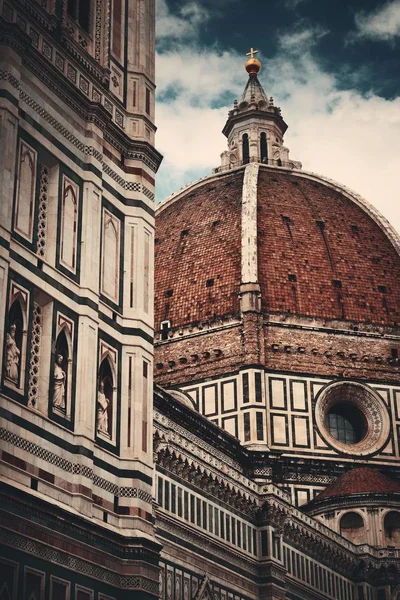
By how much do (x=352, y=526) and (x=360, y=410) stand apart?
8.79 metres

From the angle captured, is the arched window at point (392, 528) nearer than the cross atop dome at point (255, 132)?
Yes

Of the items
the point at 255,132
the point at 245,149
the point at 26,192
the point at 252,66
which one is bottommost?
the point at 26,192

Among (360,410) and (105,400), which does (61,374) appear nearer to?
(105,400)

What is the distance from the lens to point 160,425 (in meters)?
37.5

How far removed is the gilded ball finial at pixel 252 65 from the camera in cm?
8425

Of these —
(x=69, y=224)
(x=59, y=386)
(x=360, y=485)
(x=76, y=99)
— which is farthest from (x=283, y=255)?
(x=59, y=386)

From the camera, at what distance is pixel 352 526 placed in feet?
175

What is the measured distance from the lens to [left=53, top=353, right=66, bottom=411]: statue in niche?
614 inches

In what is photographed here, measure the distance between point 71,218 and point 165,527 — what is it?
21.3 meters

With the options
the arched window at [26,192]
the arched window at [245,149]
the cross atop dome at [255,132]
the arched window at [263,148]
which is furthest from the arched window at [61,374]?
the arched window at [263,148]

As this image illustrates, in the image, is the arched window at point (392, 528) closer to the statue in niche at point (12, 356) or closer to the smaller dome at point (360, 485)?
the smaller dome at point (360, 485)

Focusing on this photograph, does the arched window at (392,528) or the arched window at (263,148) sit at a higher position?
the arched window at (263,148)

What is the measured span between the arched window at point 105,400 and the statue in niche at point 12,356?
74.7 inches

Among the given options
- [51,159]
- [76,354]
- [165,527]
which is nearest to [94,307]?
[76,354]
